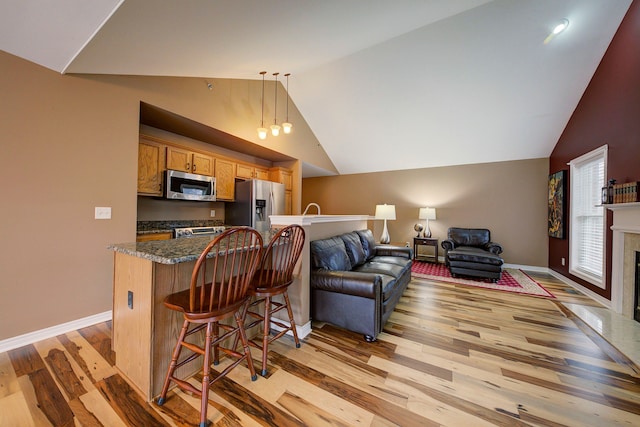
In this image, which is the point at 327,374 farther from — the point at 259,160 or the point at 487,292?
the point at 259,160

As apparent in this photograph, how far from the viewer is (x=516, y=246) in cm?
492

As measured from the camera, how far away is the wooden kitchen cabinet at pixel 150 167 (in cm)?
298

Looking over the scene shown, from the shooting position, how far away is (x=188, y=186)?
11.0 ft

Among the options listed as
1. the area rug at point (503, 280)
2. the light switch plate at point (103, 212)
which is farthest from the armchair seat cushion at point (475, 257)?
the light switch plate at point (103, 212)

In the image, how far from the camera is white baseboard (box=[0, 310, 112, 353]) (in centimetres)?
188

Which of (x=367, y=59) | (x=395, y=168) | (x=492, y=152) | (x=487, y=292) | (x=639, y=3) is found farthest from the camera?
(x=395, y=168)

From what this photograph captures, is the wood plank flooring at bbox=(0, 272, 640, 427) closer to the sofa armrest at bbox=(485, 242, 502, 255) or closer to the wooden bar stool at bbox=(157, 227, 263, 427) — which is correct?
the wooden bar stool at bbox=(157, 227, 263, 427)

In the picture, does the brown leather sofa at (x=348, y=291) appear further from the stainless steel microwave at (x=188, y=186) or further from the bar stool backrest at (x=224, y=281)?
the stainless steel microwave at (x=188, y=186)

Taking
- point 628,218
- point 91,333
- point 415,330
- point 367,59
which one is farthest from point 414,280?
point 91,333

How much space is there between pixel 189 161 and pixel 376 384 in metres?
3.61

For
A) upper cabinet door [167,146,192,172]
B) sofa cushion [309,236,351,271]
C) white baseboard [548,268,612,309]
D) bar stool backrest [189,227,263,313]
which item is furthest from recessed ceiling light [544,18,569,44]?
upper cabinet door [167,146,192,172]

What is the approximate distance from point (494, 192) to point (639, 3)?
3191mm

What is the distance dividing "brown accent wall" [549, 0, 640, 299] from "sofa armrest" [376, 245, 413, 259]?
Result: 236cm

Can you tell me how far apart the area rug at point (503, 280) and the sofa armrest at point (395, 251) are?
78cm
